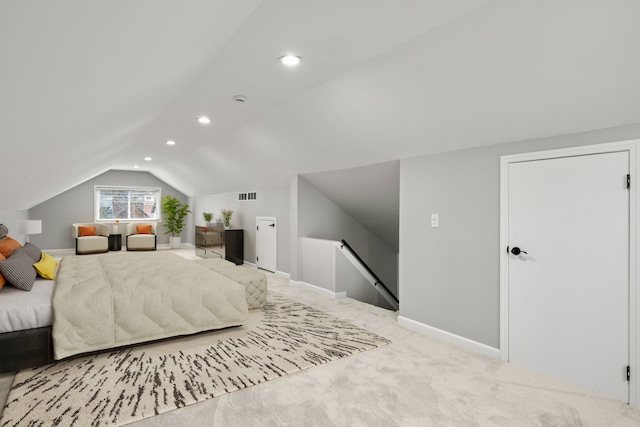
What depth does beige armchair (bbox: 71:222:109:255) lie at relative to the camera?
325 inches

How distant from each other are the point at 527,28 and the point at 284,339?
300 centimetres

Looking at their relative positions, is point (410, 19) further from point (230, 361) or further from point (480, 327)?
point (230, 361)

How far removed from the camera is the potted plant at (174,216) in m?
9.80

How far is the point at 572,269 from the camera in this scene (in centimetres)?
249

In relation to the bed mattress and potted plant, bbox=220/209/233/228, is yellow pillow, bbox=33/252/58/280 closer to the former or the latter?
the bed mattress

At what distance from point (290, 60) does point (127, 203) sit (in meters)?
9.29

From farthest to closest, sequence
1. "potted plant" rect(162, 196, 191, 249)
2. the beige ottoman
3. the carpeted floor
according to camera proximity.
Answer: "potted plant" rect(162, 196, 191, 249)
the beige ottoman
the carpeted floor

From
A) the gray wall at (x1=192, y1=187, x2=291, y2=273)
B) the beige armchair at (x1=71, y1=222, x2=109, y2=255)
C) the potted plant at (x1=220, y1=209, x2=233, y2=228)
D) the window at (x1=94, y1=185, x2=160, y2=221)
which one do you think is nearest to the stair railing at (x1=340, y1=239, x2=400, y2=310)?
the gray wall at (x1=192, y1=187, x2=291, y2=273)

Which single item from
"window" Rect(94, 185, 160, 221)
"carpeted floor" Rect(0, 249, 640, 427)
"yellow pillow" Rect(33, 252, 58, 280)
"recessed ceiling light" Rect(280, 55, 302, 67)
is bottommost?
"carpeted floor" Rect(0, 249, 640, 427)

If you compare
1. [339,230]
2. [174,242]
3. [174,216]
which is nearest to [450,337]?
[339,230]

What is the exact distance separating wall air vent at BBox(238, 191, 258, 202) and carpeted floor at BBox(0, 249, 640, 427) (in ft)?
15.9

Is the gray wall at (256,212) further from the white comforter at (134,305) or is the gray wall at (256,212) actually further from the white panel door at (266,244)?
the white comforter at (134,305)

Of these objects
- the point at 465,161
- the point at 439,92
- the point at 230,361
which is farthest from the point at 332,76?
the point at 230,361

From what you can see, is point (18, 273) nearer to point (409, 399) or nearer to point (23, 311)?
point (23, 311)
